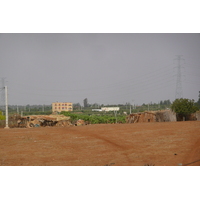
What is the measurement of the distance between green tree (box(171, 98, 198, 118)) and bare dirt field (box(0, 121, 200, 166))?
9.75 metres

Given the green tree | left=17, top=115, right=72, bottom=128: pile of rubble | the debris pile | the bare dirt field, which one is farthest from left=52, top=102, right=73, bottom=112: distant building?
the bare dirt field

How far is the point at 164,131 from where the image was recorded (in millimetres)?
11492

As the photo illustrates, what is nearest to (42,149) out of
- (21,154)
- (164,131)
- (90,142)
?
(21,154)

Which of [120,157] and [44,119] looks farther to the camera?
[44,119]

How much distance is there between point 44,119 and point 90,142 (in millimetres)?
10139

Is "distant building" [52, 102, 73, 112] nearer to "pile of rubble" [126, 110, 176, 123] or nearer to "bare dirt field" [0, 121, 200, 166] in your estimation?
"pile of rubble" [126, 110, 176, 123]

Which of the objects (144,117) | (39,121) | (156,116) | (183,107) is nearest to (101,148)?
(39,121)

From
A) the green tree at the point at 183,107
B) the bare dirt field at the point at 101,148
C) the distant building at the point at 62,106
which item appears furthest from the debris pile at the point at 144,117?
the distant building at the point at 62,106

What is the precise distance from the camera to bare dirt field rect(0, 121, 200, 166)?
777cm

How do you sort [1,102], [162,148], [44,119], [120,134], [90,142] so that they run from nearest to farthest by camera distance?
[162,148]
[90,142]
[120,134]
[44,119]
[1,102]

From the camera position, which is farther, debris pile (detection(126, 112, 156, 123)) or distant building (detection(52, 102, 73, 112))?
distant building (detection(52, 102, 73, 112))

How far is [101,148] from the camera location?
29.3 feet

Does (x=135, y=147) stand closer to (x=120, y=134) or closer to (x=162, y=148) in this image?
(x=162, y=148)

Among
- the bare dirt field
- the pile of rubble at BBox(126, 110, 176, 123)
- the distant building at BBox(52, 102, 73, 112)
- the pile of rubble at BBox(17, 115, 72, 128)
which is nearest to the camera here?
the bare dirt field
